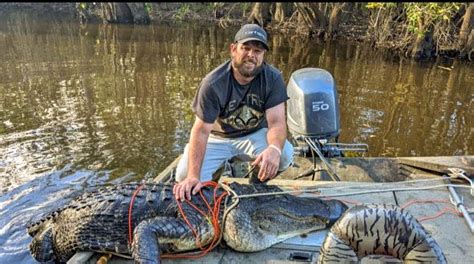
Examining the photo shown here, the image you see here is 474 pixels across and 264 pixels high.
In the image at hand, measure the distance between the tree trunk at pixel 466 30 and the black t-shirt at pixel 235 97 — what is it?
13.8 meters

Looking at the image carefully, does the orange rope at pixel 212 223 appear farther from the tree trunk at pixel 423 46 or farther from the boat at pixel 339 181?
the tree trunk at pixel 423 46

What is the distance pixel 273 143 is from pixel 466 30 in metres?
14.3

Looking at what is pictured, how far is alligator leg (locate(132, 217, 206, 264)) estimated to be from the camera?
309 cm

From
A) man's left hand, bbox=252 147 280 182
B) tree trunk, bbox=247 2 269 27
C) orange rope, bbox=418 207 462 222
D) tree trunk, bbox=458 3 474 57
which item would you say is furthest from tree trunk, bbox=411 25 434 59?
man's left hand, bbox=252 147 280 182

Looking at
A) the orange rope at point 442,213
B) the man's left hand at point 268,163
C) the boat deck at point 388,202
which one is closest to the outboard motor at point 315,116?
the boat deck at point 388,202

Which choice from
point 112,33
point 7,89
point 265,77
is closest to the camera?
point 265,77

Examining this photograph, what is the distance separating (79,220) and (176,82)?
9.27 meters

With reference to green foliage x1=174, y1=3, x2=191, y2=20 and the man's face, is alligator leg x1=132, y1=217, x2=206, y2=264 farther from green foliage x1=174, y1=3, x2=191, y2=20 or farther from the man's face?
green foliage x1=174, y1=3, x2=191, y2=20

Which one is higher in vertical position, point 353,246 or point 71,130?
point 353,246

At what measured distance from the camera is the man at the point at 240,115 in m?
3.91

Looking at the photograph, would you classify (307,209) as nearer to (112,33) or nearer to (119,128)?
(119,128)

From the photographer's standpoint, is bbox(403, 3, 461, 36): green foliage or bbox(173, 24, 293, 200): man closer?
bbox(173, 24, 293, 200): man

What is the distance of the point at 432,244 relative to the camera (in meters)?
2.52

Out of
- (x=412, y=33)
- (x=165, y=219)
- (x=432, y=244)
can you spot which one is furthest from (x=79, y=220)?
(x=412, y=33)
